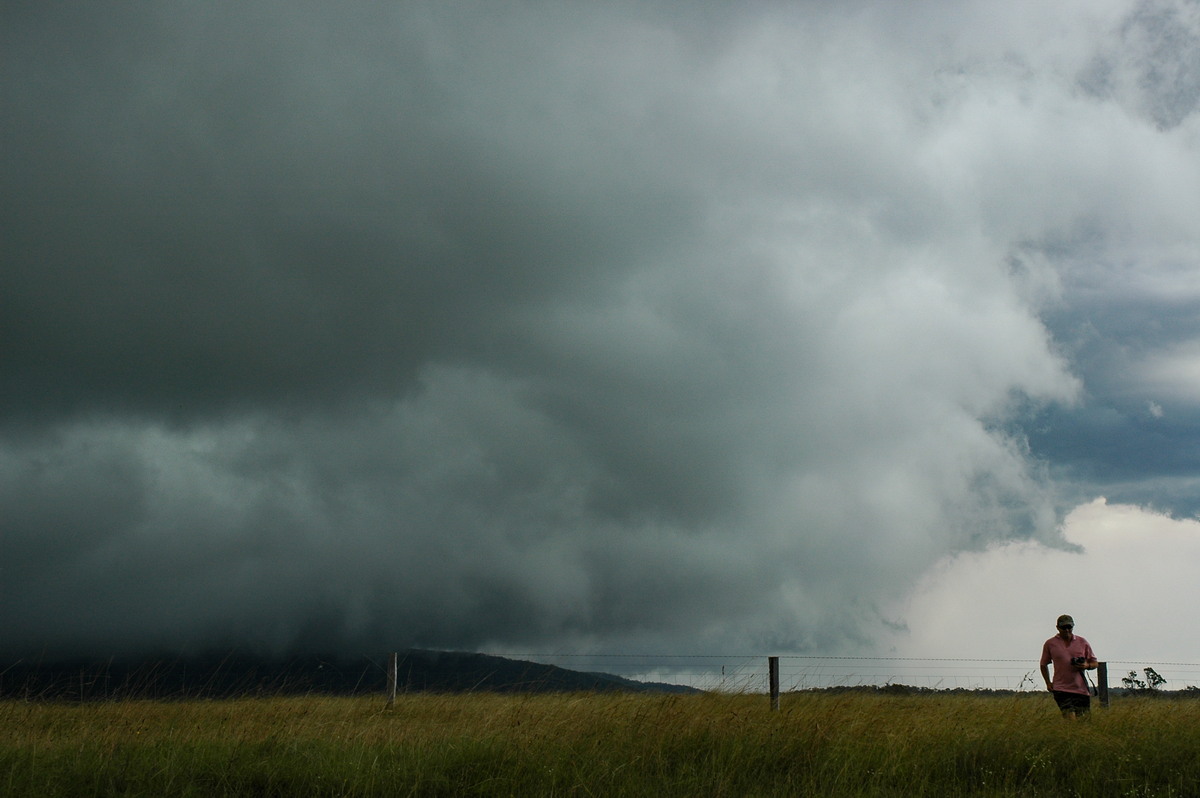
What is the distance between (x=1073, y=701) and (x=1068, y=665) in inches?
18.3

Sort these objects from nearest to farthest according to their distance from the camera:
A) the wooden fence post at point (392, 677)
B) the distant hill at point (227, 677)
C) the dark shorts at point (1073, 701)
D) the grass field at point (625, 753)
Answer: the grass field at point (625, 753), the dark shorts at point (1073, 701), the distant hill at point (227, 677), the wooden fence post at point (392, 677)

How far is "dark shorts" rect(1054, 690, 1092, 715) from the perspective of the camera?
1093cm

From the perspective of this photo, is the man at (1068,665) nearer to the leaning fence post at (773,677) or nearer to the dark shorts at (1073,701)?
the dark shorts at (1073,701)

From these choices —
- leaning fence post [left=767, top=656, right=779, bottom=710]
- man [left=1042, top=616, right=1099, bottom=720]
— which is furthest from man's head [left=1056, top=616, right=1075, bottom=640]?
leaning fence post [left=767, top=656, right=779, bottom=710]

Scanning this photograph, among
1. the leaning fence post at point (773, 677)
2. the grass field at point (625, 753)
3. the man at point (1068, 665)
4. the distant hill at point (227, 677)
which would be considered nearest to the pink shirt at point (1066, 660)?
the man at point (1068, 665)

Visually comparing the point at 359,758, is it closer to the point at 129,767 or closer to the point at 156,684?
the point at 129,767

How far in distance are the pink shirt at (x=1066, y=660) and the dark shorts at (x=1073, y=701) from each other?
0.15 feet

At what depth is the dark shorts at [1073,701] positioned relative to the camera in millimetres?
10930

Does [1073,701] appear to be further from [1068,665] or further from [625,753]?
[625,753]

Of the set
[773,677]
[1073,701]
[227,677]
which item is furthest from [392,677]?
[1073,701]

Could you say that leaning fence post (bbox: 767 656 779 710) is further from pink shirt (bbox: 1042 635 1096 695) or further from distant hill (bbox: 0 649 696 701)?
pink shirt (bbox: 1042 635 1096 695)

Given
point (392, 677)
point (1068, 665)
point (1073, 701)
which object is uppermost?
point (1068, 665)

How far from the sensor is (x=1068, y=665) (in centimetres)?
1114

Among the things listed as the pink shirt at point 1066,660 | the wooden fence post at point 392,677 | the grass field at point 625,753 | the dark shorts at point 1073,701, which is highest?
the pink shirt at point 1066,660
